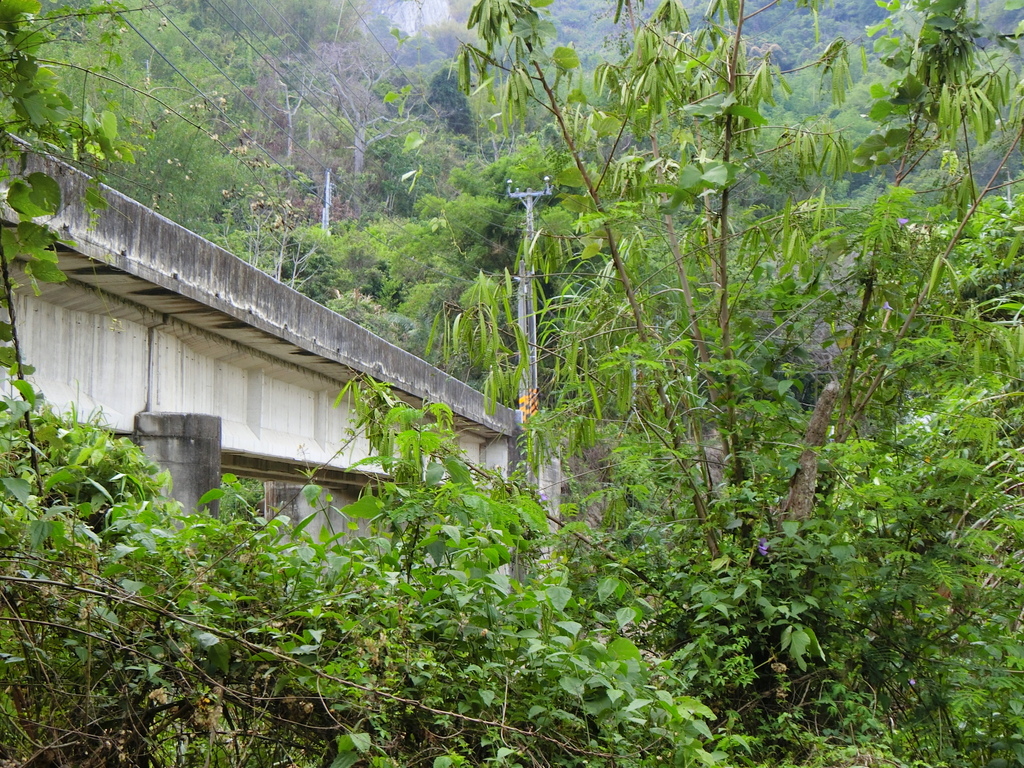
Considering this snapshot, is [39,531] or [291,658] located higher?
[39,531]

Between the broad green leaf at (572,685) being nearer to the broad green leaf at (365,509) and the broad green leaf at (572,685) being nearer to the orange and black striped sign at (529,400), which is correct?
the broad green leaf at (365,509)

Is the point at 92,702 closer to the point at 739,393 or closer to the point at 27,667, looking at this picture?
the point at 27,667

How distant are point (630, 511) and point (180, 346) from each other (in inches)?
141

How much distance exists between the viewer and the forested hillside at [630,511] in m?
2.04

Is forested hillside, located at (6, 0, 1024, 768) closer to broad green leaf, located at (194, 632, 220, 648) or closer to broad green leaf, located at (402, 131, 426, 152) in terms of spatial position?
broad green leaf, located at (194, 632, 220, 648)

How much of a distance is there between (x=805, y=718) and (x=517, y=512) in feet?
3.84

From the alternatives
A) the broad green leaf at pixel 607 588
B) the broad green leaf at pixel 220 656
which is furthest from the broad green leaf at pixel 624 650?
the broad green leaf at pixel 220 656

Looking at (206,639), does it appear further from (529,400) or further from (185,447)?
(185,447)

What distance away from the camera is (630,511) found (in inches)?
155

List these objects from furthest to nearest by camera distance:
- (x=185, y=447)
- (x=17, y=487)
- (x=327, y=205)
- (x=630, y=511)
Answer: (x=327, y=205) → (x=185, y=447) → (x=630, y=511) → (x=17, y=487)

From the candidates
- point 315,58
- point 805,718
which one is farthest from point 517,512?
point 315,58

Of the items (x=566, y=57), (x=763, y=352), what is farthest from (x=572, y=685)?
Answer: (x=566, y=57)

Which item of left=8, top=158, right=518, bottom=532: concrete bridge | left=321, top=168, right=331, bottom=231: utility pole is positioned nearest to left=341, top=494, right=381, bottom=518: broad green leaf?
left=8, top=158, right=518, bottom=532: concrete bridge

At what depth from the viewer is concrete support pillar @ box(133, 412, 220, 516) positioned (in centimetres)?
545
